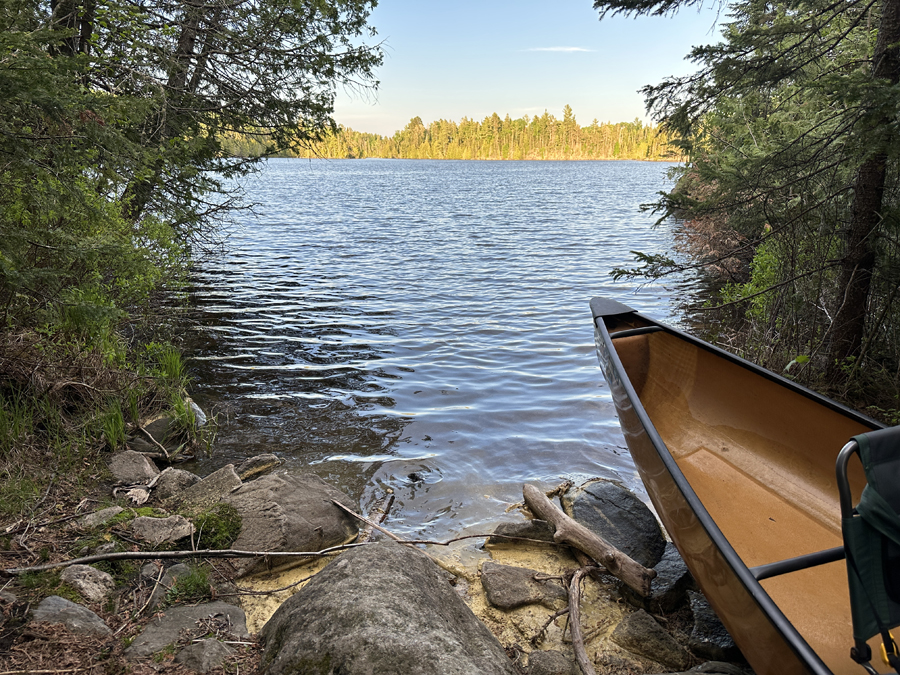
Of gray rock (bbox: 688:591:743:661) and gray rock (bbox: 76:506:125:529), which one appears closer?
gray rock (bbox: 688:591:743:661)

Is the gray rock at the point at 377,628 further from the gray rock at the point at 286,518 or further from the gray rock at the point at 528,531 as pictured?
the gray rock at the point at 528,531

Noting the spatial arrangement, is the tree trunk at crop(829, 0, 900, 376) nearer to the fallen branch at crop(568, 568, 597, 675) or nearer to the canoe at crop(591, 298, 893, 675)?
the canoe at crop(591, 298, 893, 675)

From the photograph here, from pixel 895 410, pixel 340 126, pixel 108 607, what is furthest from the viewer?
pixel 340 126

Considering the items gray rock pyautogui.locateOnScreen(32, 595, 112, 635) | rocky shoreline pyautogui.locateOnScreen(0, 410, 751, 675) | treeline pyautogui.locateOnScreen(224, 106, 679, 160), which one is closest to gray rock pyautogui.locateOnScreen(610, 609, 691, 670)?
rocky shoreline pyautogui.locateOnScreen(0, 410, 751, 675)

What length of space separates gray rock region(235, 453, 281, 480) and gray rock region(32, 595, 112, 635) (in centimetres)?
235

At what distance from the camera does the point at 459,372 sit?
850cm

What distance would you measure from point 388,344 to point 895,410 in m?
6.96

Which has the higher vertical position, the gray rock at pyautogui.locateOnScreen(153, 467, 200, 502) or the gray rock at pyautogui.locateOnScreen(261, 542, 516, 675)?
the gray rock at pyautogui.locateOnScreen(261, 542, 516, 675)

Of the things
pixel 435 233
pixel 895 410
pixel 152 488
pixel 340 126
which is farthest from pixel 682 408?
pixel 435 233

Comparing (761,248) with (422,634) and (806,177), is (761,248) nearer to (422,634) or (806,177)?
(806,177)

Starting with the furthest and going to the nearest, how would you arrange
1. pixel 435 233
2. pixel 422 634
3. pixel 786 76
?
1. pixel 435 233
2. pixel 786 76
3. pixel 422 634

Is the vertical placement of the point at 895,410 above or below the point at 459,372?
above

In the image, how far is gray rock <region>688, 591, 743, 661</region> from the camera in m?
3.16

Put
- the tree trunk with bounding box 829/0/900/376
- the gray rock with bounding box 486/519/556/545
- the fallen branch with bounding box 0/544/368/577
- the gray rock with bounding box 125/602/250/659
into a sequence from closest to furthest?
the gray rock with bounding box 125/602/250/659 → the fallen branch with bounding box 0/544/368/577 → the gray rock with bounding box 486/519/556/545 → the tree trunk with bounding box 829/0/900/376
